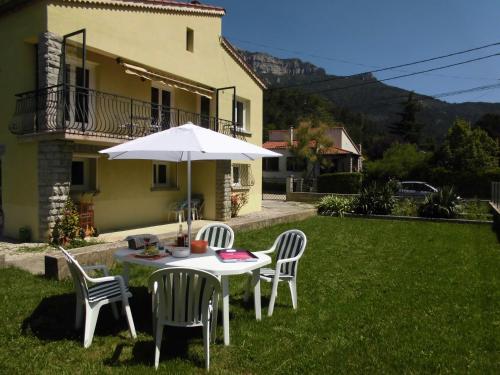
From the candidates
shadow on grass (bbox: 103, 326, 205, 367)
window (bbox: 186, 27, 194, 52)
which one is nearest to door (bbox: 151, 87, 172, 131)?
window (bbox: 186, 27, 194, 52)

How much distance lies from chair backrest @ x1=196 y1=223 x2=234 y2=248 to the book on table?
128cm

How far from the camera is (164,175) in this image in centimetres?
1638

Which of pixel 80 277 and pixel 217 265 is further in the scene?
pixel 217 265

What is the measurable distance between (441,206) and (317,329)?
1482cm

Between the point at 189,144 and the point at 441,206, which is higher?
the point at 189,144

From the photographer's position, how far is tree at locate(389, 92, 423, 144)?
8225 cm

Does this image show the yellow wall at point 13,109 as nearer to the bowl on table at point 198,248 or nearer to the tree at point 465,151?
the bowl on table at point 198,248

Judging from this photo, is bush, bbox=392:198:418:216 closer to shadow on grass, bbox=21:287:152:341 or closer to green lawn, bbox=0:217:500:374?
green lawn, bbox=0:217:500:374

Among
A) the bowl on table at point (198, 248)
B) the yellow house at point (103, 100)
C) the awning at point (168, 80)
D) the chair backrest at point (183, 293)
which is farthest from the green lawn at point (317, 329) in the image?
the awning at point (168, 80)

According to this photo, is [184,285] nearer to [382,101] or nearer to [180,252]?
[180,252]

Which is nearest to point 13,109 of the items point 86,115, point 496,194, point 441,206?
point 86,115

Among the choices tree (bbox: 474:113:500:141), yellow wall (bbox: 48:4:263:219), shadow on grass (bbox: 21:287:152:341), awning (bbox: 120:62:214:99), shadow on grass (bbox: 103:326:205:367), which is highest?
tree (bbox: 474:113:500:141)

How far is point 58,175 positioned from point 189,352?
7899 mm

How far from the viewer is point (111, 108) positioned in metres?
13.5
